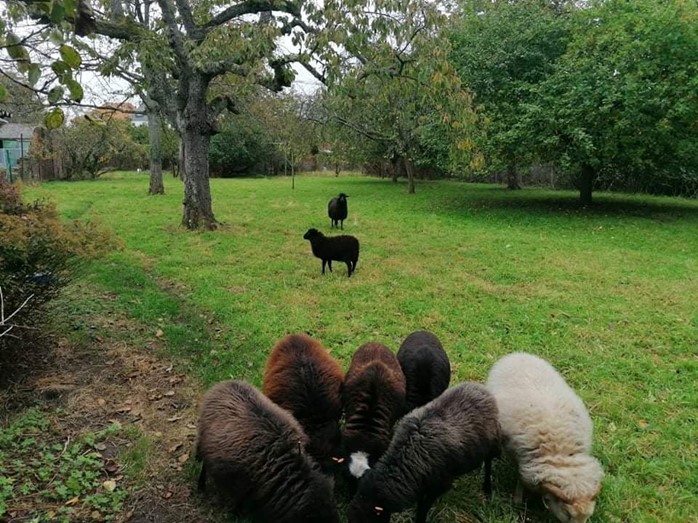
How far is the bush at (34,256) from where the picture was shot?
4.19 metres

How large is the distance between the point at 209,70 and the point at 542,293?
840cm

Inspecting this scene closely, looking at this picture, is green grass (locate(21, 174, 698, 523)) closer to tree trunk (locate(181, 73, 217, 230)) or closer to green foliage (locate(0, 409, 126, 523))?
tree trunk (locate(181, 73, 217, 230))

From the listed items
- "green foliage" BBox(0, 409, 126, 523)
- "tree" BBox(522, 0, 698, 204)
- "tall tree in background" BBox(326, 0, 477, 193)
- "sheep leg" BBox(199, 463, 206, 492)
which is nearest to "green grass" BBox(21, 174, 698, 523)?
"green foliage" BBox(0, 409, 126, 523)

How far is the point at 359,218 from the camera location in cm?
1546

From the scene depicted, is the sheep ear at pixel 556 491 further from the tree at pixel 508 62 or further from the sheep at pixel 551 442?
the tree at pixel 508 62

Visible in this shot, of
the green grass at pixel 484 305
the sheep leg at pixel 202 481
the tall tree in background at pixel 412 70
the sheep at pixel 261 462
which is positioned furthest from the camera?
the tall tree in background at pixel 412 70

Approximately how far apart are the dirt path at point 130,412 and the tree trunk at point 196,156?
719 cm

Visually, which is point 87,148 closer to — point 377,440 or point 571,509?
point 377,440

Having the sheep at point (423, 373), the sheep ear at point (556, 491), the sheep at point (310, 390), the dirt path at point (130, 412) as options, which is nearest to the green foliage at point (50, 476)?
the dirt path at point (130, 412)

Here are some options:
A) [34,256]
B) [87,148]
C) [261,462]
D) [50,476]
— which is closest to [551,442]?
[261,462]

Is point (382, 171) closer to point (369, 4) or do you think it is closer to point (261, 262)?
point (261, 262)

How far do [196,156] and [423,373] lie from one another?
9.66 metres

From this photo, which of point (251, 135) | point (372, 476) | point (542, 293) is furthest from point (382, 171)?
point (372, 476)

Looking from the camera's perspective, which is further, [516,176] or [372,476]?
[516,176]
